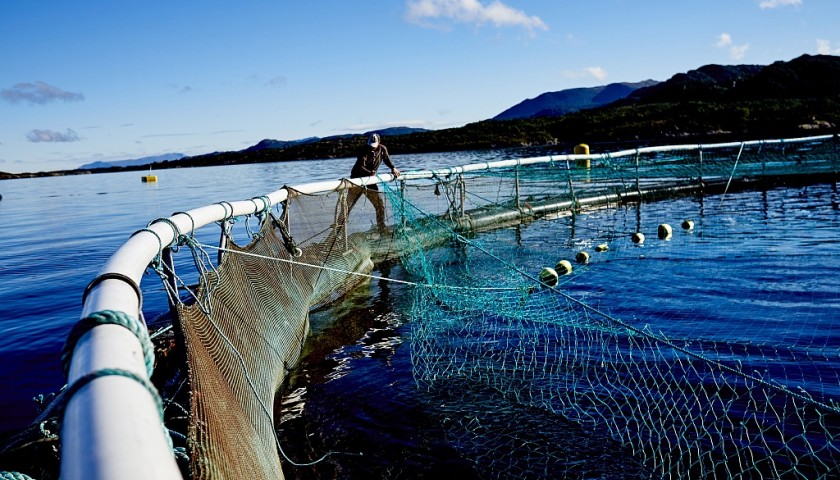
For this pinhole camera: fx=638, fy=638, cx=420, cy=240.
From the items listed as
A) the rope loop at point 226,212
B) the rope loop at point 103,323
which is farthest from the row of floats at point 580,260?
the rope loop at point 103,323

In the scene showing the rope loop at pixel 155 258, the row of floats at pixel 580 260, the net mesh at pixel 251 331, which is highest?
the rope loop at pixel 155 258

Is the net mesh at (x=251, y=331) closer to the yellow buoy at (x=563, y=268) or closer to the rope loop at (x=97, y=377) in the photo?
the rope loop at (x=97, y=377)

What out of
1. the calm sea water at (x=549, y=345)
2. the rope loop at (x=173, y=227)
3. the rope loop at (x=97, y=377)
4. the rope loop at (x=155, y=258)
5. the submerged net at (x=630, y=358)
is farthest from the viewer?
the calm sea water at (x=549, y=345)

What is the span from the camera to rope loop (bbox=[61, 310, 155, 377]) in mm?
1390

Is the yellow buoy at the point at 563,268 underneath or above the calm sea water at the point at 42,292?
above

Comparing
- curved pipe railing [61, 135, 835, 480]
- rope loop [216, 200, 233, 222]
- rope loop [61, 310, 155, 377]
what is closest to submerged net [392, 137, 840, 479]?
rope loop [216, 200, 233, 222]

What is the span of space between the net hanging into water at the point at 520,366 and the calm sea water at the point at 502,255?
5.7 inches

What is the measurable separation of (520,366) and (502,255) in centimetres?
567

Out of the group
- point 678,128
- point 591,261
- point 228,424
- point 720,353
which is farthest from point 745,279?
point 678,128

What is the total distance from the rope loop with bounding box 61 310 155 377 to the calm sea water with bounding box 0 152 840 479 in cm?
366

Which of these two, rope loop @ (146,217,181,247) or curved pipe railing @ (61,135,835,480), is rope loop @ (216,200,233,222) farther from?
curved pipe railing @ (61,135,835,480)

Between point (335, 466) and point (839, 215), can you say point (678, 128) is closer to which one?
point (839, 215)

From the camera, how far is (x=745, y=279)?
32.7 feet

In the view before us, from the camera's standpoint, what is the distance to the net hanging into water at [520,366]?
3838mm
